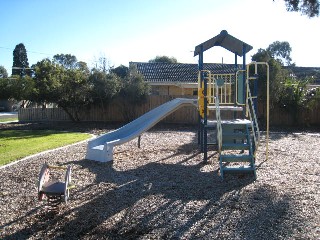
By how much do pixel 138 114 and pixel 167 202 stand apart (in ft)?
53.4

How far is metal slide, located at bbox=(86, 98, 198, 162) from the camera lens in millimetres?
8766

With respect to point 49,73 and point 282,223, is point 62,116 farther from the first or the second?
point 282,223

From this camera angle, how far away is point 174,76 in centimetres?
2814

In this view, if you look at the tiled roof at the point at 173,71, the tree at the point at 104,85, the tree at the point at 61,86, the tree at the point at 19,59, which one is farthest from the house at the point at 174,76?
the tree at the point at 19,59

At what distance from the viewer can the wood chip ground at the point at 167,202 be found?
4461 mm

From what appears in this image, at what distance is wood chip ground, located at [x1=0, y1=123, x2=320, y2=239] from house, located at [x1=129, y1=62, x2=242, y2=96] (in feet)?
59.8

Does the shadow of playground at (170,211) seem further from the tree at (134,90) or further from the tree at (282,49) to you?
the tree at (282,49)

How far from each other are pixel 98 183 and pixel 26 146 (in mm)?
5887

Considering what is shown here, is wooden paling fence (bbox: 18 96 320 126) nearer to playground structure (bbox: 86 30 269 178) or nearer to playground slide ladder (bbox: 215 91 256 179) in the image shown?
playground structure (bbox: 86 30 269 178)

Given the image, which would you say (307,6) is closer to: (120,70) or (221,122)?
(221,122)

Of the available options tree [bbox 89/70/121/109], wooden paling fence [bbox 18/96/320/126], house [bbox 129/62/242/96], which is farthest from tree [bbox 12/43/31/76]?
tree [bbox 89/70/121/109]

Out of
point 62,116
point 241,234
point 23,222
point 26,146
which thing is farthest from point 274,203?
point 62,116

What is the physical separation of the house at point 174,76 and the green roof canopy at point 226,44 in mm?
15627

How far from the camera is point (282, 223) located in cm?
459
